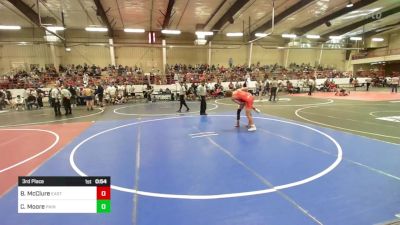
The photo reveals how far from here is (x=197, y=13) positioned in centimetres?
2470

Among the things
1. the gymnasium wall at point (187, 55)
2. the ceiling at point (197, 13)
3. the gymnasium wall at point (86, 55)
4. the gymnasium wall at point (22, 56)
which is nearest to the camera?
the ceiling at point (197, 13)

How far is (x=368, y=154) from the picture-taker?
6406 mm

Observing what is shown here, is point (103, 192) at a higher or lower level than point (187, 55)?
lower

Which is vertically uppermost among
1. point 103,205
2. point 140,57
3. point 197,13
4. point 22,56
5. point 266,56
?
point 197,13

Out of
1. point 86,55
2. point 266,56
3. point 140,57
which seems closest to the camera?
point 86,55
